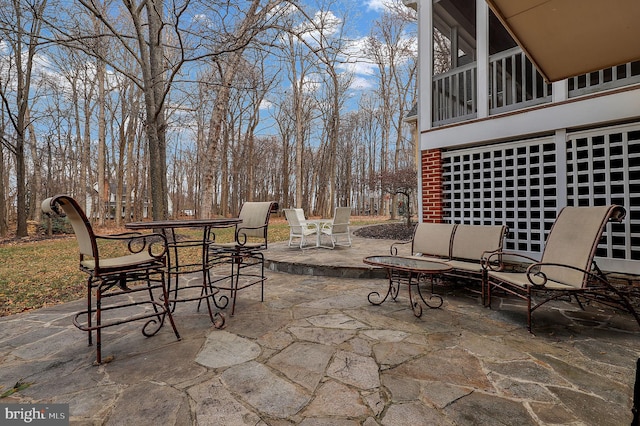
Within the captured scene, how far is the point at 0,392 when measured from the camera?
1.71 m

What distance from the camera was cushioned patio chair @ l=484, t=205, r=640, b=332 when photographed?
2.52 m

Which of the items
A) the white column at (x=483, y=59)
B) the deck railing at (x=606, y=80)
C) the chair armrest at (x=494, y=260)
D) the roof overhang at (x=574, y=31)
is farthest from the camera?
the white column at (x=483, y=59)

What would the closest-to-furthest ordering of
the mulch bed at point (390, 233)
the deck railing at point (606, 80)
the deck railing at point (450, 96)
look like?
the deck railing at point (606, 80) → the deck railing at point (450, 96) → the mulch bed at point (390, 233)

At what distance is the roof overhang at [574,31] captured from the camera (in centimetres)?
215

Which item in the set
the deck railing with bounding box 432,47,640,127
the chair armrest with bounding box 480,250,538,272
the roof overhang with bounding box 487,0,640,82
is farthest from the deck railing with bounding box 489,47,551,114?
the chair armrest with bounding box 480,250,538,272

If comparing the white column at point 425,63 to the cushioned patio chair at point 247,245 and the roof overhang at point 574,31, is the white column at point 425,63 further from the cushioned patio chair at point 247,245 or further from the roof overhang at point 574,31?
the cushioned patio chair at point 247,245

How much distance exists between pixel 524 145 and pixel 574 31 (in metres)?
2.00

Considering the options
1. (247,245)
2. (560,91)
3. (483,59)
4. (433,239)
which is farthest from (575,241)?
(247,245)

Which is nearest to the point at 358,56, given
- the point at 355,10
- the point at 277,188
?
the point at 355,10

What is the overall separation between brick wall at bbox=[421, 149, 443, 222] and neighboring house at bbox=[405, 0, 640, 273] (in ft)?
0.05

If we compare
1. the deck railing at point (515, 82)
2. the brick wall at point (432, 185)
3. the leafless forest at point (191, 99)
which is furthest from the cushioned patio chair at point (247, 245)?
the deck railing at point (515, 82)

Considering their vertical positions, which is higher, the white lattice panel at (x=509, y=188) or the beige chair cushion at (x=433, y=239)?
the white lattice panel at (x=509, y=188)
